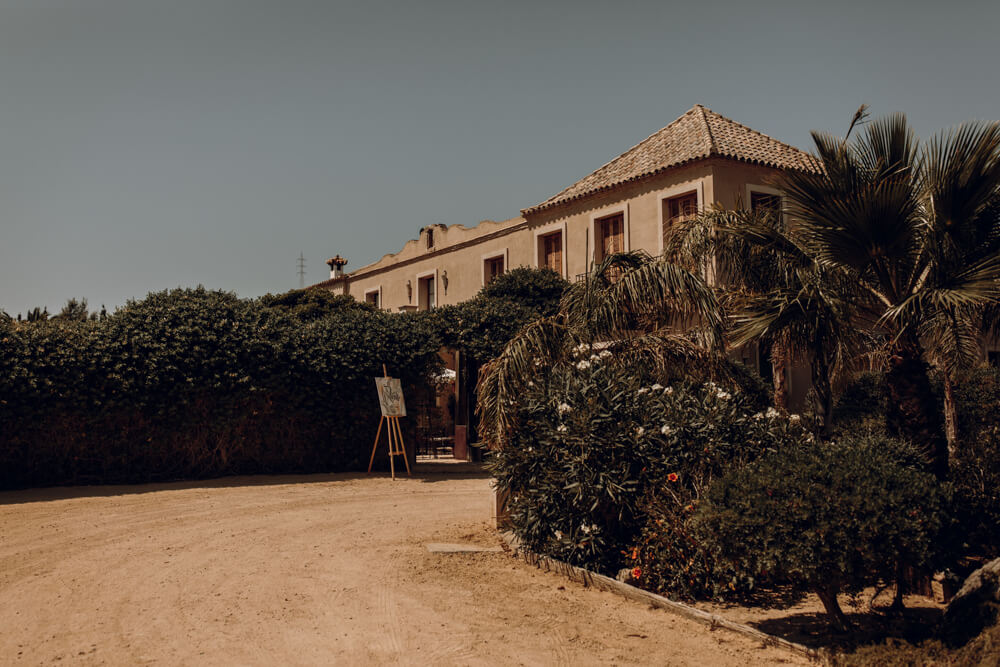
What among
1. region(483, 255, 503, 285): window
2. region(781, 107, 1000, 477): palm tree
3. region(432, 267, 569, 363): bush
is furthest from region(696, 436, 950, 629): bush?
region(483, 255, 503, 285): window

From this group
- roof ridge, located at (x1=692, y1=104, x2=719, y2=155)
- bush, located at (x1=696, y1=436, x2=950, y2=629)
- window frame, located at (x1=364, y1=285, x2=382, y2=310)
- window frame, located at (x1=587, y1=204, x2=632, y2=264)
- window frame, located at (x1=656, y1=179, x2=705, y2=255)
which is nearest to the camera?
bush, located at (x1=696, y1=436, x2=950, y2=629)

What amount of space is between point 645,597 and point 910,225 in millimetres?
4266

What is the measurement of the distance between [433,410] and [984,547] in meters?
13.5

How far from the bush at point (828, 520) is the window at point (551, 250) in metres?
18.6

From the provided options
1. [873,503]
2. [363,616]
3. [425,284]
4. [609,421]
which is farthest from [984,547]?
[425,284]

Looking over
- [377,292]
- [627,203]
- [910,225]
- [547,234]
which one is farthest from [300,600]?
[377,292]

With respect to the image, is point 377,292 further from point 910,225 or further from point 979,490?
point 979,490

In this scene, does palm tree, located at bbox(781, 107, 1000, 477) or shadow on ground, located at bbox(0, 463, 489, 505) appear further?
shadow on ground, located at bbox(0, 463, 489, 505)

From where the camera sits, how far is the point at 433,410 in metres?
19.2

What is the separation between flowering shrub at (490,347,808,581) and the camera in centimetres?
707

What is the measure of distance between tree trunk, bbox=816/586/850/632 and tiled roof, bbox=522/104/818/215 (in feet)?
48.6

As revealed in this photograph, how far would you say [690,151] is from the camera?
1973 cm

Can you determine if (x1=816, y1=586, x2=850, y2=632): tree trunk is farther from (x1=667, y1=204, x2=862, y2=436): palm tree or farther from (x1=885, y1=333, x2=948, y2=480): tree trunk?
(x1=667, y1=204, x2=862, y2=436): palm tree

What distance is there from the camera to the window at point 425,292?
30.5 meters
